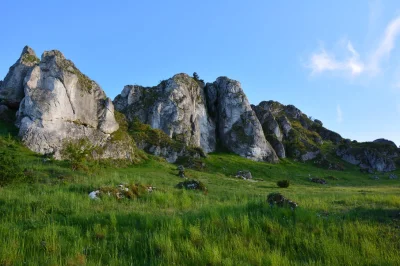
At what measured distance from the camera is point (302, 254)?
813cm

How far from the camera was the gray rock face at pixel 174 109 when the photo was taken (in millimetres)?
70125

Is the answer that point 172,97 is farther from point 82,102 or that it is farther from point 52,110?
point 52,110

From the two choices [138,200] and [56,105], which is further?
[56,105]

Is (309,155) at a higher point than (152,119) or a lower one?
lower

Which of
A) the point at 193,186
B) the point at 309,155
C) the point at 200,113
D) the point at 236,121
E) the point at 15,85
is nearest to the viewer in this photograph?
the point at 193,186

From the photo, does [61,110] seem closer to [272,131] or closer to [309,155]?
[272,131]

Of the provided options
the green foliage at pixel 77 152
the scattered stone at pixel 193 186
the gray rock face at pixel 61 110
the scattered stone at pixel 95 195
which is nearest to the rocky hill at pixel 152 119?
the gray rock face at pixel 61 110

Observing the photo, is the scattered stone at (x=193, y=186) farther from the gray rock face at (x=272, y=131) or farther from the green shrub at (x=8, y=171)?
the gray rock face at (x=272, y=131)

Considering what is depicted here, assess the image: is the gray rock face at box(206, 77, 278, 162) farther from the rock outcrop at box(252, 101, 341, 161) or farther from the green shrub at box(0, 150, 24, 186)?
the green shrub at box(0, 150, 24, 186)

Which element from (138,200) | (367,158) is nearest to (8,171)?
(138,200)

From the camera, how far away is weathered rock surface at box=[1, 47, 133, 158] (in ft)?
126

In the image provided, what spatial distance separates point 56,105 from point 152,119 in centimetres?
3041

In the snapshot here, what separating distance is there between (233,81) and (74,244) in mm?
81373

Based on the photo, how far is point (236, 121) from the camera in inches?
3177
